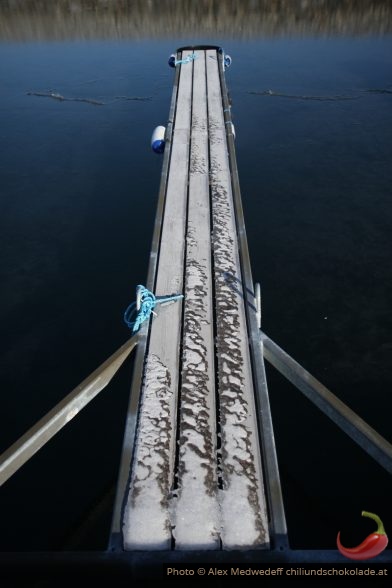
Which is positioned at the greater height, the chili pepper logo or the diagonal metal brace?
the diagonal metal brace

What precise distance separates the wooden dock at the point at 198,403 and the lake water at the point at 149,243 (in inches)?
54.6

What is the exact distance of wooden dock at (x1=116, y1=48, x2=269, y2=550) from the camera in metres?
3.87

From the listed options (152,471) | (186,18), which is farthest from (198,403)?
(186,18)

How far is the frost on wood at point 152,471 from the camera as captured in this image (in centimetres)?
379

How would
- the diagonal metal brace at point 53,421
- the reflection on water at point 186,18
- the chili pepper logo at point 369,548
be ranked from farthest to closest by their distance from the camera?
the reflection on water at point 186,18, the diagonal metal brace at point 53,421, the chili pepper logo at point 369,548

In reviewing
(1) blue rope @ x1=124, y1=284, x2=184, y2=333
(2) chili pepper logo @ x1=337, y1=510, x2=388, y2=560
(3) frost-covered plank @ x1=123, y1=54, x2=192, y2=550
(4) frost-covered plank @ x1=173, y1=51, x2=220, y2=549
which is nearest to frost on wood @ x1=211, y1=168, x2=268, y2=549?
(4) frost-covered plank @ x1=173, y1=51, x2=220, y2=549

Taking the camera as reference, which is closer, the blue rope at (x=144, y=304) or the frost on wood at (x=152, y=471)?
the frost on wood at (x=152, y=471)

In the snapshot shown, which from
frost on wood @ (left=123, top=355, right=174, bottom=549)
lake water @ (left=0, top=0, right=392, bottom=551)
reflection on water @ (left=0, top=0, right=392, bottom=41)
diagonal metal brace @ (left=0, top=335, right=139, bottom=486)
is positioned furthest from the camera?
reflection on water @ (left=0, top=0, right=392, bottom=41)

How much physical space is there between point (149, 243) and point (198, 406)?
519cm

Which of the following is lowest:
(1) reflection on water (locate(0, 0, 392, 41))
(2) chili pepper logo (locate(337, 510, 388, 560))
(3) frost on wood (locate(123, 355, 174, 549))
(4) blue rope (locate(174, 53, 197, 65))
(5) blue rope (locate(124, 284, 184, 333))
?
(2) chili pepper logo (locate(337, 510, 388, 560))

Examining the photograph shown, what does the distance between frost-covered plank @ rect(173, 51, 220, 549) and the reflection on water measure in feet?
59.6

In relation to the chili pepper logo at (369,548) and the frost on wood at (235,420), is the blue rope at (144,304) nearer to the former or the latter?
the frost on wood at (235,420)

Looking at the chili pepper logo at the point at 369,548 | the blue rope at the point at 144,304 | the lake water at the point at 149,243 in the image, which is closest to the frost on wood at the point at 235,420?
the chili pepper logo at the point at 369,548

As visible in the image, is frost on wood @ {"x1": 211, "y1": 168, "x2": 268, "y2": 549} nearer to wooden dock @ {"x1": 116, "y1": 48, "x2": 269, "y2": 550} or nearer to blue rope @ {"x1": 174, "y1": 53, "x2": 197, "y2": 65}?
wooden dock @ {"x1": 116, "y1": 48, "x2": 269, "y2": 550}
